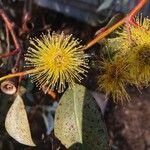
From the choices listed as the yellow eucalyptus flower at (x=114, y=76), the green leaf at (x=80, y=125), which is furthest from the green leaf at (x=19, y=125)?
the yellow eucalyptus flower at (x=114, y=76)

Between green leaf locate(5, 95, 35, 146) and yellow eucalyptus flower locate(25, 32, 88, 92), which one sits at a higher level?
yellow eucalyptus flower locate(25, 32, 88, 92)

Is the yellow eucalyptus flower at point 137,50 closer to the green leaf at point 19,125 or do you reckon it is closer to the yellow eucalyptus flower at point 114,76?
the yellow eucalyptus flower at point 114,76

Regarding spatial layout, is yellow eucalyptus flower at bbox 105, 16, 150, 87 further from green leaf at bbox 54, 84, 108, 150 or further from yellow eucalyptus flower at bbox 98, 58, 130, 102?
green leaf at bbox 54, 84, 108, 150

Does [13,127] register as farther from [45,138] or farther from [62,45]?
[45,138]

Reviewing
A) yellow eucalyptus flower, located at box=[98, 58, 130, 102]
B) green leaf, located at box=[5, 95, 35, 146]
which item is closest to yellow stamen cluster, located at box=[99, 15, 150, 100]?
yellow eucalyptus flower, located at box=[98, 58, 130, 102]

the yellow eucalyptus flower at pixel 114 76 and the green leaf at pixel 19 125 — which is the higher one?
the yellow eucalyptus flower at pixel 114 76

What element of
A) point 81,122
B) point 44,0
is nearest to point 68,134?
point 81,122

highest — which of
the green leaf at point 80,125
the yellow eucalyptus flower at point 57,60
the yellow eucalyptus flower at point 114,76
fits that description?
the yellow eucalyptus flower at point 57,60
